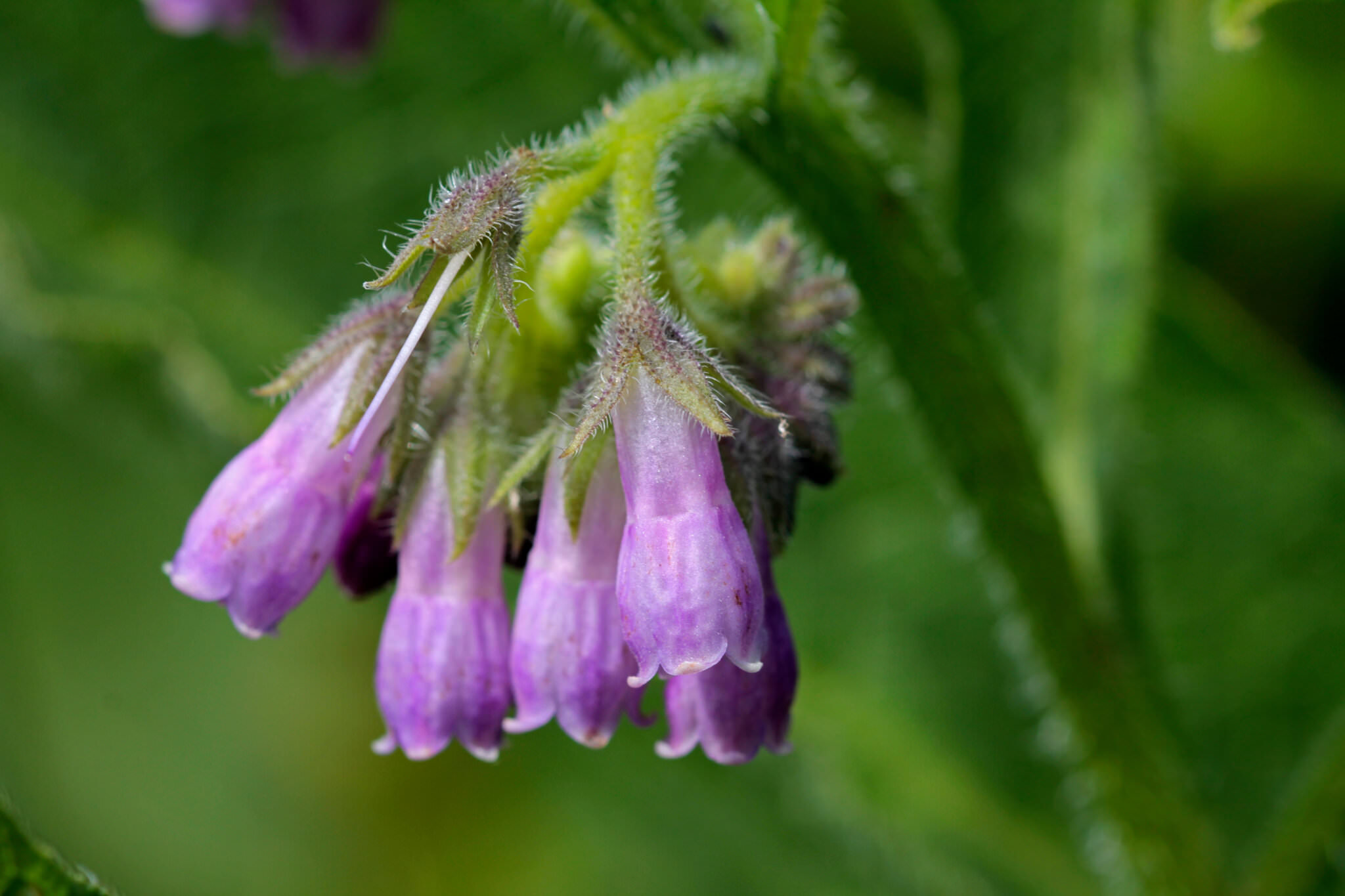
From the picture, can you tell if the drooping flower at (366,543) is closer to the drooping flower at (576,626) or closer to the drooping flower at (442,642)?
the drooping flower at (442,642)

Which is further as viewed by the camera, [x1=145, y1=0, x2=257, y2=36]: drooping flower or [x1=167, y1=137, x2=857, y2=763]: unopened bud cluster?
[x1=145, y1=0, x2=257, y2=36]: drooping flower

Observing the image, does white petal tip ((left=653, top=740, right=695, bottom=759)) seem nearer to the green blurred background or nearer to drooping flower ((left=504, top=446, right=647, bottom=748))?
drooping flower ((left=504, top=446, right=647, bottom=748))

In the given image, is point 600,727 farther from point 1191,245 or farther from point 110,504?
point 110,504

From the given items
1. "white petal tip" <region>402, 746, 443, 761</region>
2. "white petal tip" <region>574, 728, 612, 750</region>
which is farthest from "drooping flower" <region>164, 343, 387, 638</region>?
"white petal tip" <region>574, 728, 612, 750</region>

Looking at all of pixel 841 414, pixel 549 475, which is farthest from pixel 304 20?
pixel 549 475

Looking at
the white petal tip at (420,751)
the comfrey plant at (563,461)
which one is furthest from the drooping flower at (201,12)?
the white petal tip at (420,751)

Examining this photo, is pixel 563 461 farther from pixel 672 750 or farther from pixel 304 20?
pixel 304 20
